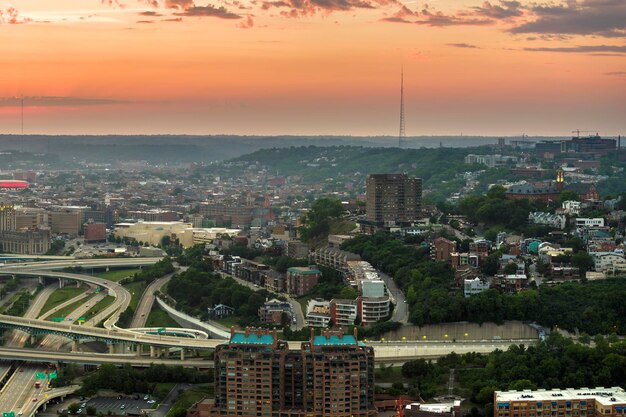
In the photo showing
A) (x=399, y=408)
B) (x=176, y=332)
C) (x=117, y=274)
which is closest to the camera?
(x=399, y=408)

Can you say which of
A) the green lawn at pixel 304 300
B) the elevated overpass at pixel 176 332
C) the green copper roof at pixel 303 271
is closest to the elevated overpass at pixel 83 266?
the green copper roof at pixel 303 271

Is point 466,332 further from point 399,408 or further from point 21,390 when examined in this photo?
point 21,390

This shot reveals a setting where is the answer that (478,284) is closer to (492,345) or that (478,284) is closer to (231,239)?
(492,345)

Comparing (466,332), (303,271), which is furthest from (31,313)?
(466,332)

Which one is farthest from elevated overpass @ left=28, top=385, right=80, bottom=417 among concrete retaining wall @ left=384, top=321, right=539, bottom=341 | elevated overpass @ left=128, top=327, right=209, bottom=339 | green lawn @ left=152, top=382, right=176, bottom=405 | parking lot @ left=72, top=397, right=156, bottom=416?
concrete retaining wall @ left=384, top=321, right=539, bottom=341

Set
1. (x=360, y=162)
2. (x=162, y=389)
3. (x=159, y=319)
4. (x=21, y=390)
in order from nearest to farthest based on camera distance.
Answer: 1. (x=162, y=389)
2. (x=21, y=390)
3. (x=159, y=319)
4. (x=360, y=162)

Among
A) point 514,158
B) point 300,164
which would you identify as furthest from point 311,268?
point 300,164
